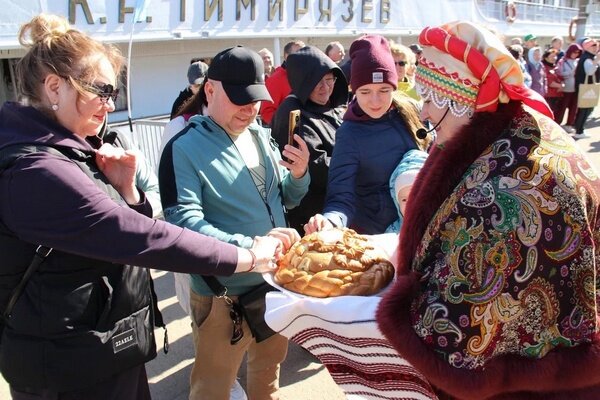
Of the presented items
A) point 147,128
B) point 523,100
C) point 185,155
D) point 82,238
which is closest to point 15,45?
point 147,128

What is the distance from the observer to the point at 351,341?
1623mm

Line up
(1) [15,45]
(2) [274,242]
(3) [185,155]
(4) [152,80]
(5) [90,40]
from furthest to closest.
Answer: (4) [152,80] < (1) [15,45] < (3) [185,155] < (2) [274,242] < (5) [90,40]

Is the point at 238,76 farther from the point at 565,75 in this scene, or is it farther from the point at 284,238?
the point at 565,75

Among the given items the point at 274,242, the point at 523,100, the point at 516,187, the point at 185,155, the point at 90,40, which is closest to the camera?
the point at 516,187

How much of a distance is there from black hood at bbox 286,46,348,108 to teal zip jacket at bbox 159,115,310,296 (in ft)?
3.35

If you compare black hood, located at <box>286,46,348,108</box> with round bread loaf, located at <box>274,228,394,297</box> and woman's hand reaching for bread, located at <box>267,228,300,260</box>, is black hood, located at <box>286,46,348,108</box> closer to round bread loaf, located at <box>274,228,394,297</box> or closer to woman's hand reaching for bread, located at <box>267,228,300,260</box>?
woman's hand reaching for bread, located at <box>267,228,300,260</box>

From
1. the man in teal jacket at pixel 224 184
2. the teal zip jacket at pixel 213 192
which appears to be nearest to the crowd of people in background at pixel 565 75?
the man in teal jacket at pixel 224 184

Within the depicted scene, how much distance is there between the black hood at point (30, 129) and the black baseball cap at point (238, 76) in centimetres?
77

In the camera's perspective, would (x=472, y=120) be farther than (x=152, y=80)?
No

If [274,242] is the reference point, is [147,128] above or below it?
below

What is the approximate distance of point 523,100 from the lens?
5.14 feet

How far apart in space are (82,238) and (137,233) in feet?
0.51

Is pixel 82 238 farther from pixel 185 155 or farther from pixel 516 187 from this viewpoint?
pixel 516 187

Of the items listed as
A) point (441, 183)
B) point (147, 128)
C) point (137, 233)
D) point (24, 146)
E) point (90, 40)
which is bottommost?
point (147, 128)
